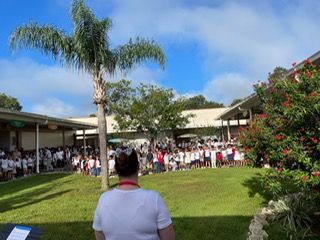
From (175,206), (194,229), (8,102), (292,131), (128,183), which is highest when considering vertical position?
(8,102)

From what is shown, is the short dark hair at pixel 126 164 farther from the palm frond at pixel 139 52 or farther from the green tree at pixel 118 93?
the green tree at pixel 118 93

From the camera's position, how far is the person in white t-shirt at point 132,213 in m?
2.06

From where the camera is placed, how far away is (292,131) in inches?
202

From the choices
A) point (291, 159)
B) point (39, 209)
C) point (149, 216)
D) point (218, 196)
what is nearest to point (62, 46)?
point (39, 209)

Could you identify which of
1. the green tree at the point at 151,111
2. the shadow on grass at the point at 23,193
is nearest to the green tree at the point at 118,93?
the green tree at the point at 151,111

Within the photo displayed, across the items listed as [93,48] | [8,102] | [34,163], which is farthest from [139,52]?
[8,102]

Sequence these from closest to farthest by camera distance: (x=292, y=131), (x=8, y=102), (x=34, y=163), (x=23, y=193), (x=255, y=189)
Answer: (x=292, y=131) → (x=255, y=189) → (x=23, y=193) → (x=34, y=163) → (x=8, y=102)

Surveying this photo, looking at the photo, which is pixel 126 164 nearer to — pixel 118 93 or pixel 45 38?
pixel 45 38

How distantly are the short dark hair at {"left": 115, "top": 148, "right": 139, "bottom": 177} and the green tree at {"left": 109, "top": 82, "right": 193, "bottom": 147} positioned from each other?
25287 mm

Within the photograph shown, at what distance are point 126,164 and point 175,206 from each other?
6.16 meters

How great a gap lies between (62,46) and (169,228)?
34.3 ft

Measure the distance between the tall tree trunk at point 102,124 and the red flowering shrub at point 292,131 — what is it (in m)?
6.42

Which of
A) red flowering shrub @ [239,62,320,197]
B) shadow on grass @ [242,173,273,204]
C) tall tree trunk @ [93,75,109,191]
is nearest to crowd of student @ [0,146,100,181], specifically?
tall tree trunk @ [93,75,109,191]

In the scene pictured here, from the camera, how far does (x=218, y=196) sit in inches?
351
